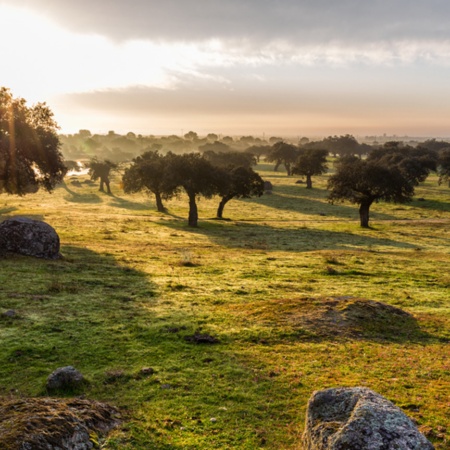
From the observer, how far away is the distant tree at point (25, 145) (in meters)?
36.7

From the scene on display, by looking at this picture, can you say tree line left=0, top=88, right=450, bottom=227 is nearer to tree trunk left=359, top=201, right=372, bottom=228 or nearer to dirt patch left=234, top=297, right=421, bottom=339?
tree trunk left=359, top=201, right=372, bottom=228

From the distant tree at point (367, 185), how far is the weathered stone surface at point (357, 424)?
53.7 m

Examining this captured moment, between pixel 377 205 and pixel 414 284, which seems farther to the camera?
pixel 377 205

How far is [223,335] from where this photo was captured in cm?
1537

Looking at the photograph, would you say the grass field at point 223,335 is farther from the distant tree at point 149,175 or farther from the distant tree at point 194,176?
the distant tree at point 149,175

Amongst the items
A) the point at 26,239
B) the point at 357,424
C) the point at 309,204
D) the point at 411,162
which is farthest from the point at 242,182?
the point at 357,424

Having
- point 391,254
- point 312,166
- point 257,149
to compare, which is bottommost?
point 391,254

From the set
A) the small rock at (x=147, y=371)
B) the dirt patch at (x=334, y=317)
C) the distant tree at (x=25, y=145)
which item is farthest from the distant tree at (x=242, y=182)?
the small rock at (x=147, y=371)

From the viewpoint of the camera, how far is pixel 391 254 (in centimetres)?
3812

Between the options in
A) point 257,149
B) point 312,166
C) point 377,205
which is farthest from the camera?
point 257,149

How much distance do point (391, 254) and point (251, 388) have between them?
30642 millimetres

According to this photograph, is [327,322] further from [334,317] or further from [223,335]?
[223,335]

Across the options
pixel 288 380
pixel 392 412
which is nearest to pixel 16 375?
pixel 288 380

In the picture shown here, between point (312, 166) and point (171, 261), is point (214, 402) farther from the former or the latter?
point (312, 166)
